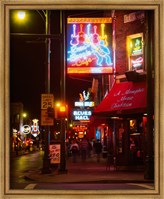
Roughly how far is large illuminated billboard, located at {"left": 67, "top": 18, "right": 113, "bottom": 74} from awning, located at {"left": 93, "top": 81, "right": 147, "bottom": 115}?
128 centimetres

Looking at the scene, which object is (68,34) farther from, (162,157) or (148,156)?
(162,157)

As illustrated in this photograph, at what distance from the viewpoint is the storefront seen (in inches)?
763

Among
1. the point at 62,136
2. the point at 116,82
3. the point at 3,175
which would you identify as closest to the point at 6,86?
the point at 3,175

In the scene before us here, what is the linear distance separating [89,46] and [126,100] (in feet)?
10.1

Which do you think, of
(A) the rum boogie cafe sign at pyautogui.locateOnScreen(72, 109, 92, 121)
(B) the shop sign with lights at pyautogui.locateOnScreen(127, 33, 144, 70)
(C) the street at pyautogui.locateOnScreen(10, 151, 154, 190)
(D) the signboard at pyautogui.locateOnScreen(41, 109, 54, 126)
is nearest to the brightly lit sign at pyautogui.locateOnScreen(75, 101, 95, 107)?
(A) the rum boogie cafe sign at pyautogui.locateOnScreen(72, 109, 92, 121)

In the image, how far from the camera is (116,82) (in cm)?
2309

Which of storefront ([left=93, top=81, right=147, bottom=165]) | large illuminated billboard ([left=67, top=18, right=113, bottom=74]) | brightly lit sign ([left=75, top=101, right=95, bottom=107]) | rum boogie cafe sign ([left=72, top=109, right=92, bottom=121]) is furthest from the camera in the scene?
brightly lit sign ([left=75, top=101, right=95, bottom=107])

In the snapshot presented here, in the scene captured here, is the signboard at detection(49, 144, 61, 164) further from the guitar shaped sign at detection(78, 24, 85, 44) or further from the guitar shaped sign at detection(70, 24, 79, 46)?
the guitar shaped sign at detection(78, 24, 85, 44)

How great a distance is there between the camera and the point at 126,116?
22.3 metres

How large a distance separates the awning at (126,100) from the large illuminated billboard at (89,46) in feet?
4.20

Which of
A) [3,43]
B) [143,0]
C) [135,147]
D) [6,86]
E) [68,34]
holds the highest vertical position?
[68,34]

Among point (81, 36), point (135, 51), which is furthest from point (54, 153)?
point (135, 51)

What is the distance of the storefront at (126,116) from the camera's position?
63.6ft

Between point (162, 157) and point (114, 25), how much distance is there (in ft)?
58.5
